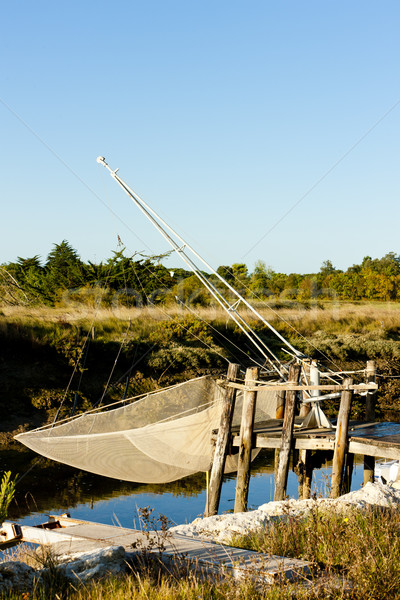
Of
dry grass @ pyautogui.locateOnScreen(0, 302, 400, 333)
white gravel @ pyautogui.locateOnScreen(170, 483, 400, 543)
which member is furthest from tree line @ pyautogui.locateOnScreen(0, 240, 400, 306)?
white gravel @ pyautogui.locateOnScreen(170, 483, 400, 543)

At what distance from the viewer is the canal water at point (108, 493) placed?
1098cm

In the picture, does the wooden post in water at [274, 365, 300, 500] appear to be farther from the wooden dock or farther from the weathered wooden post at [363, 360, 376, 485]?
the weathered wooden post at [363, 360, 376, 485]

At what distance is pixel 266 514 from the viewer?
6.22 m

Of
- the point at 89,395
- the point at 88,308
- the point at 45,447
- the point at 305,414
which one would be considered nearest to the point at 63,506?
the point at 45,447

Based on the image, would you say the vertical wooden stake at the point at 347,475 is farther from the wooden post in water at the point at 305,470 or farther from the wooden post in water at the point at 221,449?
the wooden post in water at the point at 221,449

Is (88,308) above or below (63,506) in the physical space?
above

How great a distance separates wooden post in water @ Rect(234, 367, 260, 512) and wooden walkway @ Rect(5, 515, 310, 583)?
3.90m

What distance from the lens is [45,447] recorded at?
9.94m

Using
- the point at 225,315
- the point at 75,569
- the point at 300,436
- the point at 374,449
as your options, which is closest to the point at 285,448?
the point at 300,436

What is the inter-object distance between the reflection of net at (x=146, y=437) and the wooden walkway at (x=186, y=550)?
11.9 ft

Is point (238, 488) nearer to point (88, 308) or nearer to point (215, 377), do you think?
point (215, 377)

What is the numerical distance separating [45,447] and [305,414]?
4.35 meters

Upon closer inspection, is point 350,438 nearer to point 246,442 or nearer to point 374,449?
point 374,449

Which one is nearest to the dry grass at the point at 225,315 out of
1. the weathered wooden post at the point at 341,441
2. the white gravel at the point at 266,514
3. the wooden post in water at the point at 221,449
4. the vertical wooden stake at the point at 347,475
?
the wooden post in water at the point at 221,449
